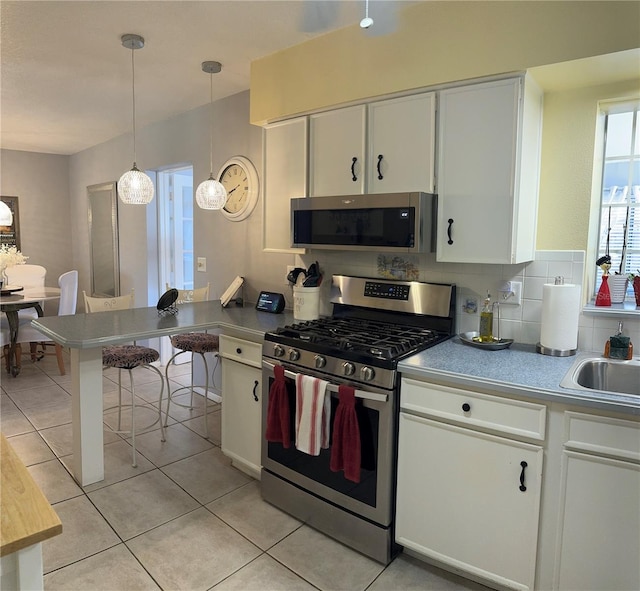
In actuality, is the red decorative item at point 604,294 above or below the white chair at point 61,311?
above

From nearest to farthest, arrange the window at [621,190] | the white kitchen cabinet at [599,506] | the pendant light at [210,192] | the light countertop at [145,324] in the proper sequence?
the white kitchen cabinet at [599,506] < the window at [621,190] < the light countertop at [145,324] < the pendant light at [210,192]

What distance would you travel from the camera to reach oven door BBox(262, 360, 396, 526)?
6.33ft

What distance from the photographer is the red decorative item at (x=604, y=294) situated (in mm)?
2121

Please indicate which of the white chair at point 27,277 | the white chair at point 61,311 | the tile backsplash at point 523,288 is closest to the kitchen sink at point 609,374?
the tile backsplash at point 523,288

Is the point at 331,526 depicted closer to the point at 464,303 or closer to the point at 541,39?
the point at 464,303

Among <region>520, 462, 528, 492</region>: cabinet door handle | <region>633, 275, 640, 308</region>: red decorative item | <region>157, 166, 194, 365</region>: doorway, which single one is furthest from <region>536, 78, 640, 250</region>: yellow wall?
<region>157, 166, 194, 365</region>: doorway

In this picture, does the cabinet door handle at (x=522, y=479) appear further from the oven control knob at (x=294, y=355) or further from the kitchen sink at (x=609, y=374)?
the oven control knob at (x=294, y=355)

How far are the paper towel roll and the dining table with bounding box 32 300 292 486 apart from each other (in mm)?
1352

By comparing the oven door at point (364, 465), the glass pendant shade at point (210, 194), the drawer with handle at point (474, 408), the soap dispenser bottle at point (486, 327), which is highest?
the glass pendant shade at point (210, 194)

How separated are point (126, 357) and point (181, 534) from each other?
3.76 ft

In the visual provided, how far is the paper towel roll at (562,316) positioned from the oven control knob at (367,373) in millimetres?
813

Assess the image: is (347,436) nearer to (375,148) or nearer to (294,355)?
(294,355)

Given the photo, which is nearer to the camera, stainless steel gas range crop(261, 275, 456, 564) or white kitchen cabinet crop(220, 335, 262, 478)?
stainless steel gas range crop(261, 275, 456, 564)

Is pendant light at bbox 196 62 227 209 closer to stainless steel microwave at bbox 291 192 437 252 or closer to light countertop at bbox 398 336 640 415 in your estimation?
stainless steel microwave at bbox 291 192 437 252
